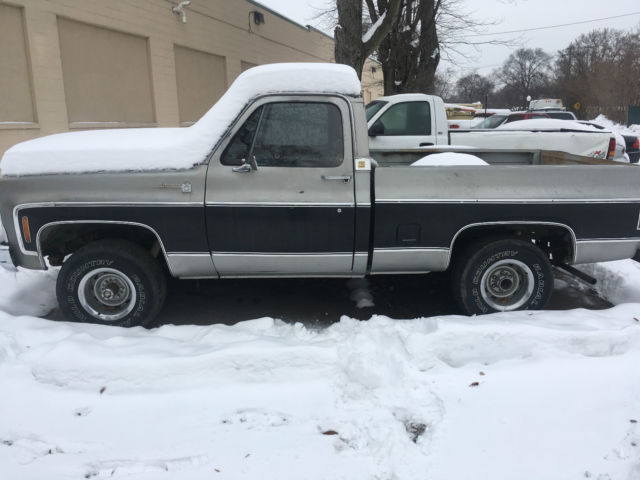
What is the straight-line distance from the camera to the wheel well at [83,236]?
420 centimetres

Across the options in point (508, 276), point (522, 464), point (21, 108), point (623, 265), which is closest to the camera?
point (522, 464)

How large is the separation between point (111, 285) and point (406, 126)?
6299 millimetres

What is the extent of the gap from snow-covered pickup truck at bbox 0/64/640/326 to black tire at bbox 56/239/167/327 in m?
0.01

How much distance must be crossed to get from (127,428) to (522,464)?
2.17m

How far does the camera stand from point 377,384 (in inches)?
129

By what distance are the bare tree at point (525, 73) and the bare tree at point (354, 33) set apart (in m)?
79.9

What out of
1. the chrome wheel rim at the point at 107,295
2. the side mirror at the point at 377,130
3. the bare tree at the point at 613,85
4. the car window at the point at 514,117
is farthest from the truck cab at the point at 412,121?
the bare tree at the point at 613,85

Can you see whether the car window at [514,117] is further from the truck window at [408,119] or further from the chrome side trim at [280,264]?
the chrome side trim at [280,264]

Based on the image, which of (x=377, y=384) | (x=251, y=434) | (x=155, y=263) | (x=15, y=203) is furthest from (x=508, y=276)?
(x=15, y=203)

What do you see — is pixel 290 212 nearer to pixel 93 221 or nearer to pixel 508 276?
pixel 93 221

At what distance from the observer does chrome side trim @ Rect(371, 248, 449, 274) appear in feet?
14.1

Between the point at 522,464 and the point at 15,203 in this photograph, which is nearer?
the point at 522,464

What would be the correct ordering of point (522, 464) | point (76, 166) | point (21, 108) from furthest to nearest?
point (21, 108) < point (76, 166) < point (522, 464)

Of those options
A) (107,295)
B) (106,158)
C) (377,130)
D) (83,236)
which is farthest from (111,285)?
(377,130)
